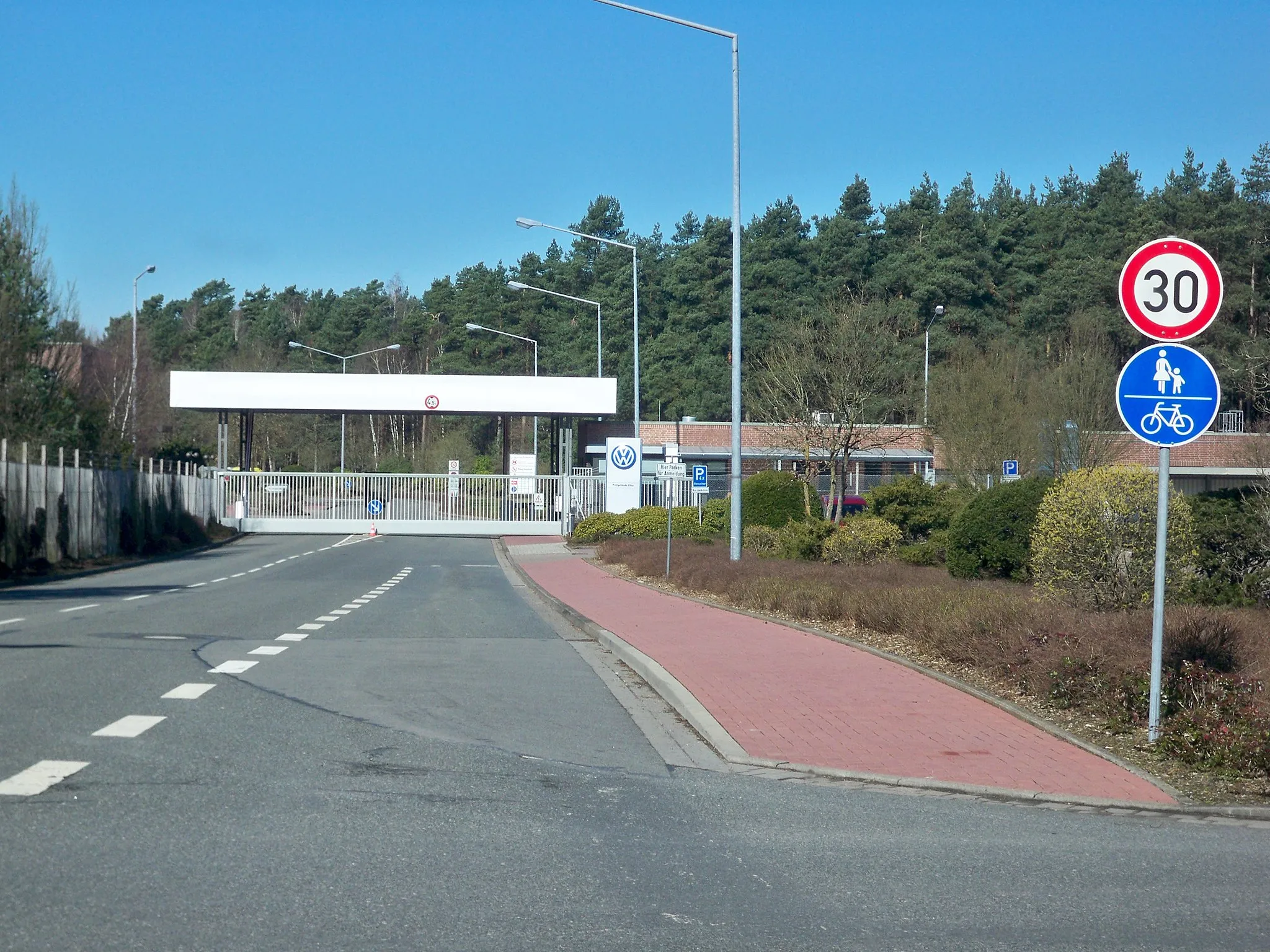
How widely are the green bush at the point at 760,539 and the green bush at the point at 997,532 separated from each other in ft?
22.1

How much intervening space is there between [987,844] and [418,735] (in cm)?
397

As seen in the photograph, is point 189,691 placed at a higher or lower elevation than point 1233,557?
lower

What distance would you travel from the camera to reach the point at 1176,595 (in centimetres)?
1316

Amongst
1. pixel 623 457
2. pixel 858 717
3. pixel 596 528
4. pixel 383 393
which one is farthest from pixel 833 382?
pixel 858 717

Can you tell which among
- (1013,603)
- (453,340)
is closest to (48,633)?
(1013,603)

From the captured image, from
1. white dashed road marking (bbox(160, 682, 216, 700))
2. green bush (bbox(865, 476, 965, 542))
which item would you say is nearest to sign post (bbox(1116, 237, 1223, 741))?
white dashed road marking (bbox(160, 682, 216, 700))

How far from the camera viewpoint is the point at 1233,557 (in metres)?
15.0

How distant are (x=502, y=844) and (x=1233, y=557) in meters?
11.8

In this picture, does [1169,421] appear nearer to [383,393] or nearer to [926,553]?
[926,553]

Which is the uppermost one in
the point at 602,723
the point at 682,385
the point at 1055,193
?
the point at 1055,193

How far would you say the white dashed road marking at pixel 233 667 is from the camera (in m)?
11.3

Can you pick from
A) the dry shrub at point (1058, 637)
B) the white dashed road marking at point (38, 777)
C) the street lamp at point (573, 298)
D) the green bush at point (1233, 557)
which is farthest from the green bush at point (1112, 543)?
the street lamp at point (573, 298)

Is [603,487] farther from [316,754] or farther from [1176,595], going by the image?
[316,754]

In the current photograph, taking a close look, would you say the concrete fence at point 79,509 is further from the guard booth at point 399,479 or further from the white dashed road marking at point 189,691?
the white dashed road marking at point 189,691
